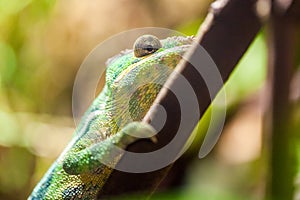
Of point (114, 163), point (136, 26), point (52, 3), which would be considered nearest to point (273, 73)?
point (114, 163)

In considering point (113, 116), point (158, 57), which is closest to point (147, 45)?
point (158, 57)

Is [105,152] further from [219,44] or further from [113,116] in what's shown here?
[219,44]

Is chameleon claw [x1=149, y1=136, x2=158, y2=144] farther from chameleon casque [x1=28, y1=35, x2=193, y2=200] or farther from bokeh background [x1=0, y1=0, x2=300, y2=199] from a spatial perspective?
bokeh background [x1=0, y1=0, x2=300, y2=199]

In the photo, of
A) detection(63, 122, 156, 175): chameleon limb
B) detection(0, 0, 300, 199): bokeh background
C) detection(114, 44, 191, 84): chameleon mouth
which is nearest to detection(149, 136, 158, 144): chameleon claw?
detection(63, 122, 156, 175): chameleon limb

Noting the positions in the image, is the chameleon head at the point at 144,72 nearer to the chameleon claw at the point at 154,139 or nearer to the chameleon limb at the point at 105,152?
the chameleon limb at the point at 105,152

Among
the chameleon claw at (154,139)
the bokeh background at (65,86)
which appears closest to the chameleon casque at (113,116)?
the chameleon claw at (154,139)

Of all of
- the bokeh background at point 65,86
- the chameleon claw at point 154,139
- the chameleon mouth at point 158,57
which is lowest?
the bokeh background at point 65,86

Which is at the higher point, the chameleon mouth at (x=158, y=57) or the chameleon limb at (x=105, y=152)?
the chameleon mouth at (x=158, y=57)
